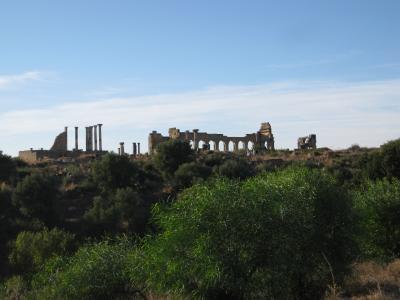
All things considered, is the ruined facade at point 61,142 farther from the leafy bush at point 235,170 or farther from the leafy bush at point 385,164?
the leafy bush at point 385,164

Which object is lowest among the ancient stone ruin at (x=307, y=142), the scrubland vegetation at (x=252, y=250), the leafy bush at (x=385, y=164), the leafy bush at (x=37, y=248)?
the leafy bush at (x=37, y=248)

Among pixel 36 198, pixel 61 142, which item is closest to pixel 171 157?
pixel 36 198

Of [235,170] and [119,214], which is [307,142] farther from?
[119,214]

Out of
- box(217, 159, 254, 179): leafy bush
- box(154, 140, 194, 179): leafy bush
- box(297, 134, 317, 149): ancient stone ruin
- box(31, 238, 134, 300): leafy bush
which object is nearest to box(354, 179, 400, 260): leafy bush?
box(31, 238, 134, 300): leafy bush

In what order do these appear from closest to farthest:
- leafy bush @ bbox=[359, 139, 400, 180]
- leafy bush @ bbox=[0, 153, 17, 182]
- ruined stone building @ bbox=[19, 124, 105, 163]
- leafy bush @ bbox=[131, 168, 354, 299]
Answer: leafy bush @ bbox=[131, 168, 354, 299], leafy bush @ bbox=[359, 139, 400, 180], leafy bush @ bbox=[0, 153, 17, 182], ruined stone building @ bbox=[19, 124, 105, 163]

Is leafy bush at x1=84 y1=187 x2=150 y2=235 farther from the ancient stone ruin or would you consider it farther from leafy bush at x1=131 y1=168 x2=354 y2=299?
the ancient stone ruin

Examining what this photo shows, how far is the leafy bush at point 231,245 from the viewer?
1332 centimetres

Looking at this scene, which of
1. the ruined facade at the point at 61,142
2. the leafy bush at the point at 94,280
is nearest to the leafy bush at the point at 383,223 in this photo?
the leafy bush at the point at 94,280

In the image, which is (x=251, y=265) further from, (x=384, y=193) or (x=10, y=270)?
(x=10, y=270)

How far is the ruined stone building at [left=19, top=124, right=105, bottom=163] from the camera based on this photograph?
71125 mm

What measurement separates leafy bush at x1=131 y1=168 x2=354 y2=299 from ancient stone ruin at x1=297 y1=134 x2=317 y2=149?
204 feet

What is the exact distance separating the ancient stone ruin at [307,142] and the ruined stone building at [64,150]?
2434 cm

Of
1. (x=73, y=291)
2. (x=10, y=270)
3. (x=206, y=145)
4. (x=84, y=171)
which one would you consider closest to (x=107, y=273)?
(x=73, y=291)

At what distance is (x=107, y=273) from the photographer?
1567 centimetres
